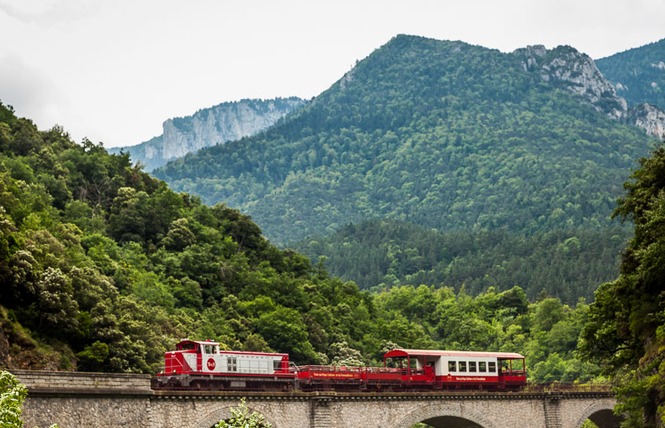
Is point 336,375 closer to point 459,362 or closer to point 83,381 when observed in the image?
point 459,362

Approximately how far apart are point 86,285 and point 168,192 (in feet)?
166

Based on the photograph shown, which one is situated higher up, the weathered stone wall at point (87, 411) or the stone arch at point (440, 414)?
the weathered stone wall at point (87, 411)

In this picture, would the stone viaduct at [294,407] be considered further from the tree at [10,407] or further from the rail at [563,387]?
the tree at [10,407]

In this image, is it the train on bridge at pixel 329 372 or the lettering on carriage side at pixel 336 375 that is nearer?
the train on bridge at pixel 329 372

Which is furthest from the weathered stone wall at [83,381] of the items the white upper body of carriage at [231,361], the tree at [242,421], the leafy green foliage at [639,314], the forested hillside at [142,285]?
the leafy green foliage at [639,314]

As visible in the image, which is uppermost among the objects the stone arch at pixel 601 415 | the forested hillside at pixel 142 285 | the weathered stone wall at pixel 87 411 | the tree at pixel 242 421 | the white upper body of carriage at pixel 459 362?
the forested hillside at pixel 142 285

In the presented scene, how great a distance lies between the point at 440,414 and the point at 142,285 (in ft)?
116

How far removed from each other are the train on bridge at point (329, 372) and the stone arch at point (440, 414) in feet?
6.41

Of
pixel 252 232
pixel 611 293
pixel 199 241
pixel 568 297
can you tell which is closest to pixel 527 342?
pixel 568 297

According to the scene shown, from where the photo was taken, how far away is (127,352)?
69.3 meters

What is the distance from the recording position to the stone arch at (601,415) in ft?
262

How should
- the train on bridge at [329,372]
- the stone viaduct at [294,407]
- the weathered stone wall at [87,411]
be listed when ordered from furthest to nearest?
the train on bridge at [329,372] → the stone viaduct at [294,407] → the weathered stone wall at [87,411]

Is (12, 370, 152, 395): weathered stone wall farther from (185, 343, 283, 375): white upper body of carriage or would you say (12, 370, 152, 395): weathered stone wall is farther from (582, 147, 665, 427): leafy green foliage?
(582, 147, 665, 427): leafy green foliage

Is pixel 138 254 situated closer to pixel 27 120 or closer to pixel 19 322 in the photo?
pixel 27 120
